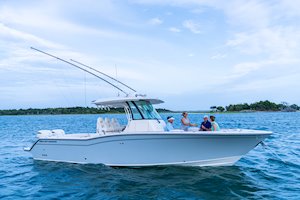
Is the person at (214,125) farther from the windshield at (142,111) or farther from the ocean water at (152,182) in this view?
the windshield at (142,111)

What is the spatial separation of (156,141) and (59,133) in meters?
5.04

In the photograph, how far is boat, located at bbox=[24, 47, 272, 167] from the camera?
1001 cm

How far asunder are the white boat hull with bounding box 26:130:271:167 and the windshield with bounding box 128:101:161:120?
1.18m

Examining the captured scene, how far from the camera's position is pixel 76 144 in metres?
11.6

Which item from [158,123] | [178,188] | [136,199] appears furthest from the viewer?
[158,123]

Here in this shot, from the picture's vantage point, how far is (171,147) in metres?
10.3

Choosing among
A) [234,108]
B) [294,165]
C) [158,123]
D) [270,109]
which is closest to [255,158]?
[294,165]

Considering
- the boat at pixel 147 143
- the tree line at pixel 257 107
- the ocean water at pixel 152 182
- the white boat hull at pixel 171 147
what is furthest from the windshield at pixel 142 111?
the tree line at pixel 257 107

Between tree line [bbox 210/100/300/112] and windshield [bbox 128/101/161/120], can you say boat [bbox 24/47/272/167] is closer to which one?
windshield [bbox 128/101/161/120]

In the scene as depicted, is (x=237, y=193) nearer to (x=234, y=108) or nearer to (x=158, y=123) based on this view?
(x=158, y=123)

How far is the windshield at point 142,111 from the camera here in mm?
11266

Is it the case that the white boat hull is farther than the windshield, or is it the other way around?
the windshield

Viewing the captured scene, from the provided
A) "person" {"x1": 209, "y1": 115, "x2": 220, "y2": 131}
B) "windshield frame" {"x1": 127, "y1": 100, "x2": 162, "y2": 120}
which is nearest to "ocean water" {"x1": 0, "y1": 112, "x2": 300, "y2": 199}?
"person" {"x1": 209, "y1": 115, "x2": 220, "y2": 131}

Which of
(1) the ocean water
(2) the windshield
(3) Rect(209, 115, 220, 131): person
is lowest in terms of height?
(1) the ocean water
